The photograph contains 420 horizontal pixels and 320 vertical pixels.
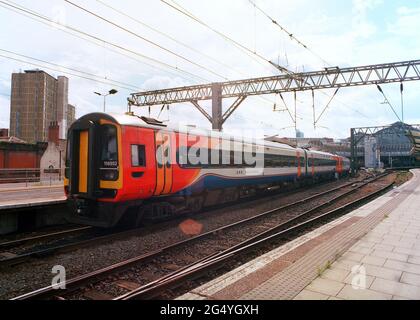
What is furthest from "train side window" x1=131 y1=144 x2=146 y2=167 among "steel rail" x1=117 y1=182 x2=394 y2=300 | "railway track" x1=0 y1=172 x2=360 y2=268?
"steel rail" x1=117 y1=182 x2=394 y2=300

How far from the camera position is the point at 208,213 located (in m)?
12.3

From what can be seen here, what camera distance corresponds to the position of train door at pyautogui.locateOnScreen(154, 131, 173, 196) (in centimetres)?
962

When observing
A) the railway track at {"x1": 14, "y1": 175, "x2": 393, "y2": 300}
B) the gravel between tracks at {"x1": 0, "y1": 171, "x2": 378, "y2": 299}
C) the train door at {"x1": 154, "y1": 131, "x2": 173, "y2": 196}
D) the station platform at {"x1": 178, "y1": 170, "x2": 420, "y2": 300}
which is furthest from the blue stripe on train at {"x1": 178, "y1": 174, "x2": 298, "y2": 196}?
the station platform at {"x1": 178, "y1": 170, "x2": 420, "y2": 300}

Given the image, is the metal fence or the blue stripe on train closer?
the blue stripe on train

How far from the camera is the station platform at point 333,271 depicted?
4.68 meters

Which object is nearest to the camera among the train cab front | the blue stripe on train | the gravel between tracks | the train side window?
the gravel between tracks

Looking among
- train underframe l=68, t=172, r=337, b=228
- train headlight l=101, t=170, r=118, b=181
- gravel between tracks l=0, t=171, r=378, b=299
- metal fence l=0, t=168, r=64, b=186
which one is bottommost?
gravel between tracks l=0, t=171, r=378, b=299

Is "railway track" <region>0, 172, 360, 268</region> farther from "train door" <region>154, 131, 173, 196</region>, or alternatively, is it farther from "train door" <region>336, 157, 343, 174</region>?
"train door" <region>336, 157, 343, 174</region>

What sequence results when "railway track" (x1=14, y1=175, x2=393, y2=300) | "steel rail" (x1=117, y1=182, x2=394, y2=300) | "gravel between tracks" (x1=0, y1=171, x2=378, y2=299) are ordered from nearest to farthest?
"steel rail" (x1=117, y1=182, x2=394, y2=300) → "railway track" (x1=14, y1=175, x2=393, y2=300) → "gravel between tracks" (x1=0, y1=171, x2=378, y2=299)

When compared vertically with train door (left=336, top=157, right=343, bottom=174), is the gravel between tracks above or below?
below

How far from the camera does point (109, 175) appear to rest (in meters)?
8.59

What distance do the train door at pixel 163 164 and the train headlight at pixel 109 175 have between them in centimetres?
142

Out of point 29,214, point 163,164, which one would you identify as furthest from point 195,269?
point 29,214
